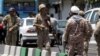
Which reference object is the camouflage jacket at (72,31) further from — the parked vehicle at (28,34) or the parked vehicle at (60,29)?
the parked vehicle at (60,29)

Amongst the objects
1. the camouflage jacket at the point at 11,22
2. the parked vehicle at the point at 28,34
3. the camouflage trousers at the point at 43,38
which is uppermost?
the camouflage jacket at the point at 11,22

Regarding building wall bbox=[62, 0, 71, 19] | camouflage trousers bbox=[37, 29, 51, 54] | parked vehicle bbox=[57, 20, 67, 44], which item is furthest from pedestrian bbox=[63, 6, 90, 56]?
building wall bbox=[62, 0, 71, 19]

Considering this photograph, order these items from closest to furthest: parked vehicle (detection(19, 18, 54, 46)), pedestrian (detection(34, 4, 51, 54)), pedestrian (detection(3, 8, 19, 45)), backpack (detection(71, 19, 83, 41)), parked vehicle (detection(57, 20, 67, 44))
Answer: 1. backpack (detection(71, 19, 83, 41))
2. pedestrian (detection(34, 4, 51, 54))
3. pedestrian (detection(3, 8, 19, 45))
4. parked vehicle (detection(19, 18, 54, 46))
5. parked vehicle (detection(57, 20, 67, 44))

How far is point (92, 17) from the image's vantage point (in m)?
20.5

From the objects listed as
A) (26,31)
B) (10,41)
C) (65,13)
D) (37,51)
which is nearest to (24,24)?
(26,31)

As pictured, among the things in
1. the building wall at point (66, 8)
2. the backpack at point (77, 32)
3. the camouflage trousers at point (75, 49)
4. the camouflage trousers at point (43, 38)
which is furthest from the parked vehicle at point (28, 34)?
the building wall at point (66, 8)

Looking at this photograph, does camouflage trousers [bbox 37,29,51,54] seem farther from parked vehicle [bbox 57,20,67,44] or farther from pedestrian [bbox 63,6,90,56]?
parked vehicle [bbox 57,20,67,44]

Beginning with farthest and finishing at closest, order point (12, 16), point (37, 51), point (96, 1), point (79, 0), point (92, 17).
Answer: point (79, 0), point (96, 1), point (92, 17), point (12, 16), point (37, 51)

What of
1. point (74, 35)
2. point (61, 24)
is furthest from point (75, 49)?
point (61, 24)

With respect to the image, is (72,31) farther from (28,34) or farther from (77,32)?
(28,34)

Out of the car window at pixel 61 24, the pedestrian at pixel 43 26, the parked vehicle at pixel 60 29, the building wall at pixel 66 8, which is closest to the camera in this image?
the pedestrian at pixel 43 26

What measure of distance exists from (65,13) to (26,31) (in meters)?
25.9

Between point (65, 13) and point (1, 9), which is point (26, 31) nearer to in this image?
point (1, 9)

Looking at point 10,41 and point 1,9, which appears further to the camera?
point 1,9
